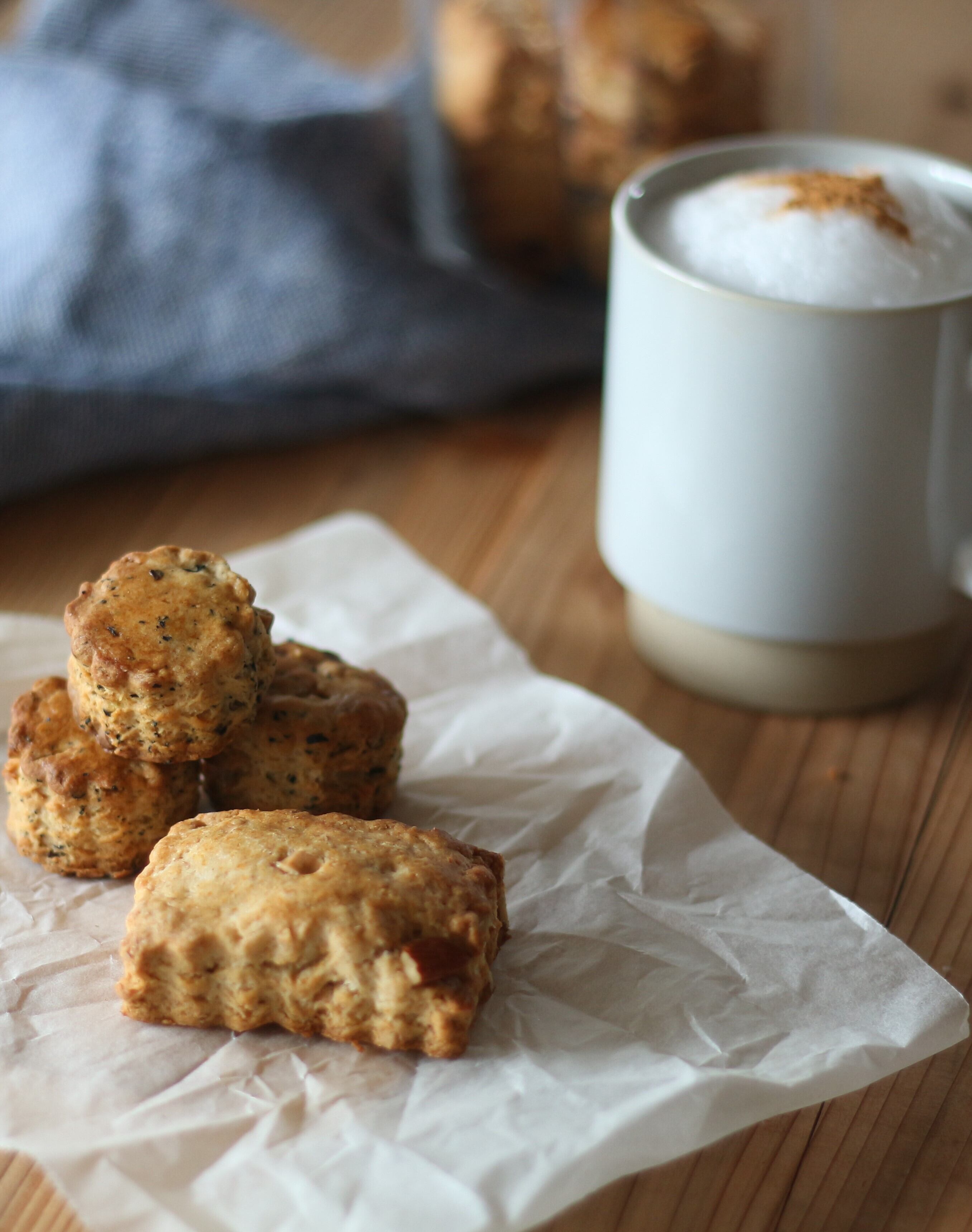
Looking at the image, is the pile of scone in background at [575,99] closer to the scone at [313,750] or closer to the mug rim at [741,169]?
the mug rim at [741,169]

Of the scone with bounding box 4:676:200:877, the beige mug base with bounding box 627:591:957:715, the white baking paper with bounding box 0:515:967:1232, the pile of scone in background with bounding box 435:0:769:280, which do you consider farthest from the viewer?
the pile of scone in background with bounding box 435:0:769:280


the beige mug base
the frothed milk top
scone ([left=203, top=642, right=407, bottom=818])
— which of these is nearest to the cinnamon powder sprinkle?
the frothed milk top

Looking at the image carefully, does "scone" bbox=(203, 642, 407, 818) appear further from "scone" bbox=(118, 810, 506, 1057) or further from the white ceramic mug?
the white ceramic mug

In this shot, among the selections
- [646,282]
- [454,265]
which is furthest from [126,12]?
[646,282]

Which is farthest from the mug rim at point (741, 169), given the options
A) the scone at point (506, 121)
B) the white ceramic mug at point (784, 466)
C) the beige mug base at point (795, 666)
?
the scone at point (506, 121)

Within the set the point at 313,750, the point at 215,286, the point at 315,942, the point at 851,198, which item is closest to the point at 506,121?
the point at 215,286
